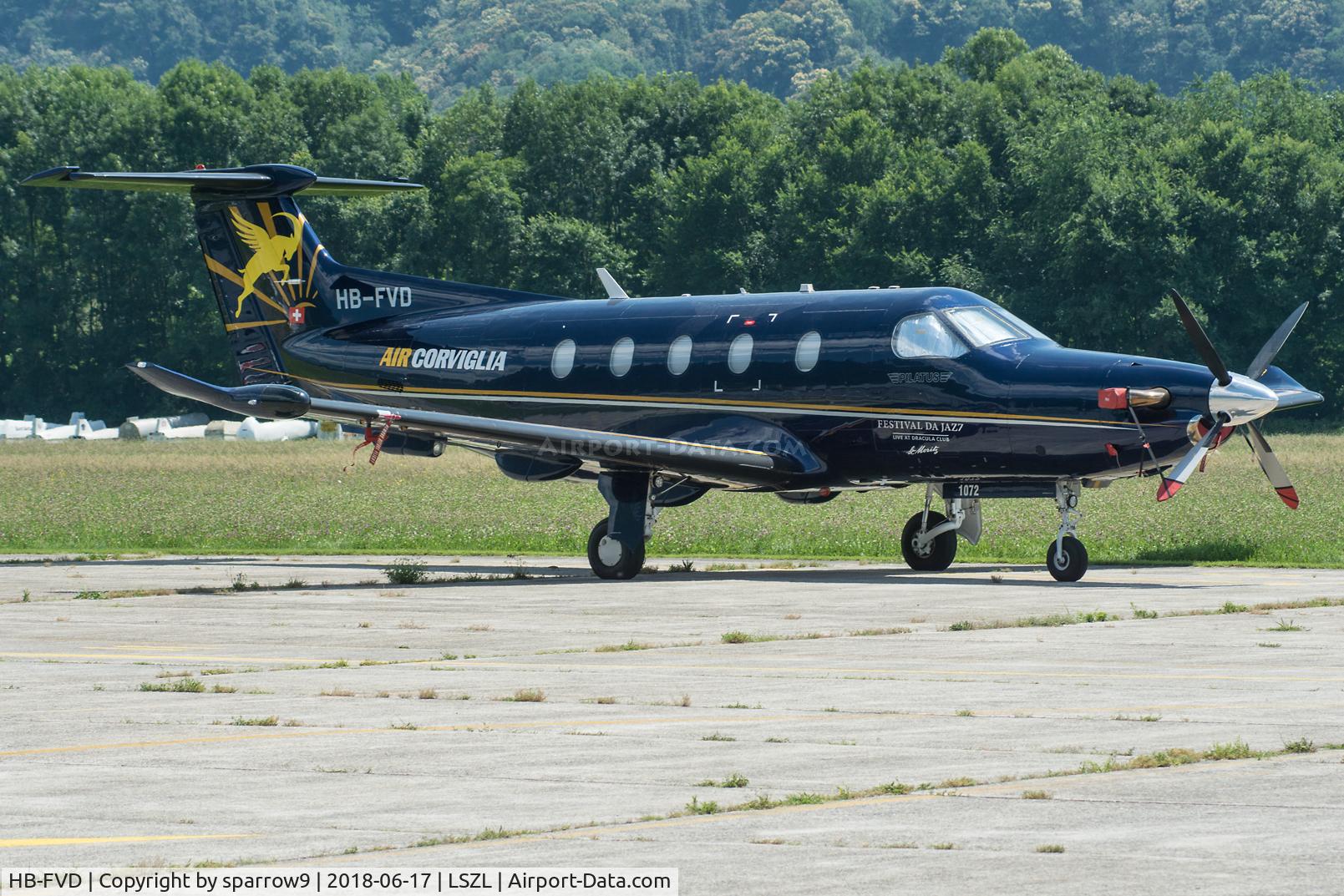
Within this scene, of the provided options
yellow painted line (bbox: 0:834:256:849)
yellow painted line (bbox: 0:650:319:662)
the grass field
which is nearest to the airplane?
the grass field

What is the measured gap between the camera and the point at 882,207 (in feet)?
300

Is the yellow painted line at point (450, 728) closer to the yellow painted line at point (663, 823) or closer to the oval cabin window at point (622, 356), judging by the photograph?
the yellow painted line at point (663, 823)

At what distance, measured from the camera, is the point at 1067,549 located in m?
24.1

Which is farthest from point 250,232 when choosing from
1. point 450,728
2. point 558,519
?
point 450,728

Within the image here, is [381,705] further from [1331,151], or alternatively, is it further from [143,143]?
[143,143]

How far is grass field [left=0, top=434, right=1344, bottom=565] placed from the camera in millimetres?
30703

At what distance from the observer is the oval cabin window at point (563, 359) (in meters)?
27.8

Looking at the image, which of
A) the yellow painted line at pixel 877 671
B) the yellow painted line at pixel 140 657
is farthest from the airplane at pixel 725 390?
the yellow painted line at pixel 877 671

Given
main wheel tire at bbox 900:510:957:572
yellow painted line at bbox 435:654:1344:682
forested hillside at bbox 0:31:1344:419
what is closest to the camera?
yellow painted line at bbox 435:654:1344:682

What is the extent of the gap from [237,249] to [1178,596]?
649 inches

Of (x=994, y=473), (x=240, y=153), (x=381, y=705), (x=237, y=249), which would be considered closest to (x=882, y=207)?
(x=240, y=153)

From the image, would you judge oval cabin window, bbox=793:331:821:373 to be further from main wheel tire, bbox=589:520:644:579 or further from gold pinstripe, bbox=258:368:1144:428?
main wheel tire, bbox=589:520:644:579

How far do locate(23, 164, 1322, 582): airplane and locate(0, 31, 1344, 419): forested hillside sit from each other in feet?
183

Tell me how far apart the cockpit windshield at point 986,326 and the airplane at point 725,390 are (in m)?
0.03
